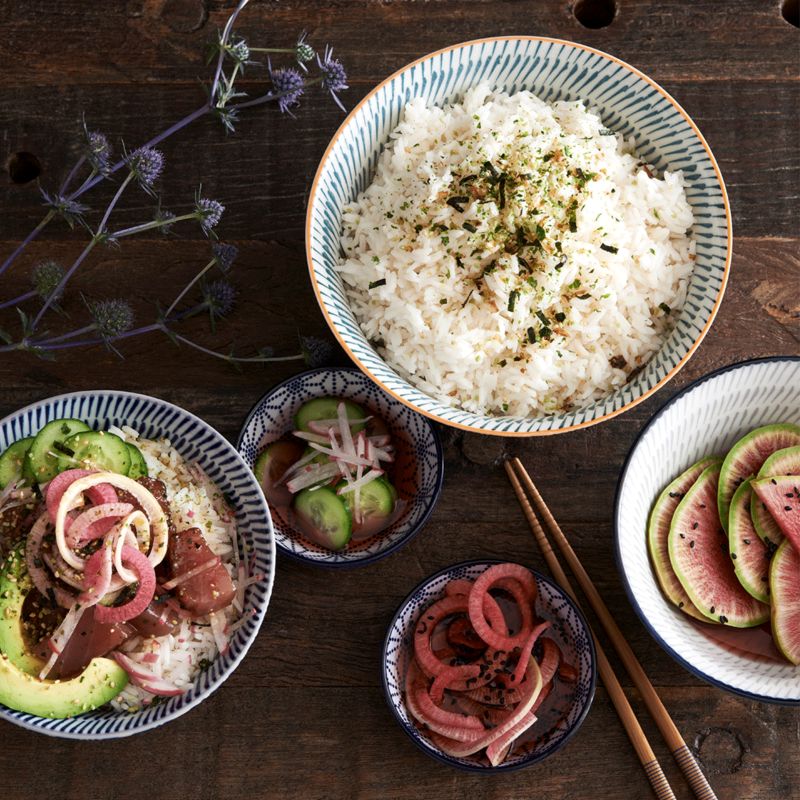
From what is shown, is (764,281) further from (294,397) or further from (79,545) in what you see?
(79,545)

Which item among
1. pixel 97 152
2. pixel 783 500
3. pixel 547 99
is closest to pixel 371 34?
pixel 547 99

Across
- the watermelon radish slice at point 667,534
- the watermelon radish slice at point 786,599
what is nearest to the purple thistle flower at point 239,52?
the watermelon radish slice at point 667,534

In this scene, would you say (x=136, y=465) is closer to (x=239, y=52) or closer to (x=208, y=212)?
(x=208, y=212)

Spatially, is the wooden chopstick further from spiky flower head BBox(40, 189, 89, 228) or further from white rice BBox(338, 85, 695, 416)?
spiky flower head BBox(40, 189, 89, 228)

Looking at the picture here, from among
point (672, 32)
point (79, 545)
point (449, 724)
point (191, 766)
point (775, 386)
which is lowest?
point (191, 766)

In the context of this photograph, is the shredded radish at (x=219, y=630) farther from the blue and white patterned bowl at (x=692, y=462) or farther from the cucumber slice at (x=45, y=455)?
the blue and white patterned bowl at (x=692, y=462)

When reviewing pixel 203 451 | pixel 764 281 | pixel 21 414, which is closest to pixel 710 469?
pixel 764 281

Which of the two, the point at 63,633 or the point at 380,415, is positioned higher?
the point at 380,415
